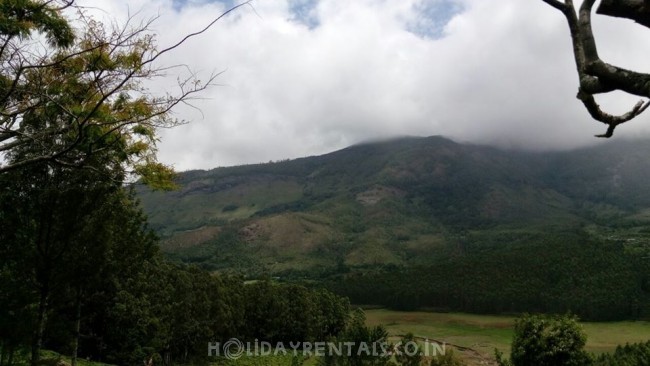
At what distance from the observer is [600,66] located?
12.6 ft

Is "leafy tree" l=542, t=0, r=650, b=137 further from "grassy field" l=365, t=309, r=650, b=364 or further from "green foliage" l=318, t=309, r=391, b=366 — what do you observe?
"grassy field" l=365, t=309, r=650, b=364

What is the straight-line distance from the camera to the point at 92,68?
9477 mm

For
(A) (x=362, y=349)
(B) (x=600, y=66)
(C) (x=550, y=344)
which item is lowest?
(C) (x=550, y=344)

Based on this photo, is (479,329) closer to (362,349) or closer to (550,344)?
(550,344)

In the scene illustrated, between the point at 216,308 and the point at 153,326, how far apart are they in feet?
74.4

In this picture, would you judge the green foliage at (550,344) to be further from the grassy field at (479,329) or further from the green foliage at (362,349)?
the grassy field at (479,329)

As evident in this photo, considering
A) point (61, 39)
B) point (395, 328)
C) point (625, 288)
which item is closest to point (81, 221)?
point (61, 39)

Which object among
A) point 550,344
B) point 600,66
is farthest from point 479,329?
point 600,66

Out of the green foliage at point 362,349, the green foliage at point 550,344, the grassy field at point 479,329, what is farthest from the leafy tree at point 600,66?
the grassy field at point 479,329

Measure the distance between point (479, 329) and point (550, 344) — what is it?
8160cm

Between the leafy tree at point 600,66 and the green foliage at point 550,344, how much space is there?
1152 inches

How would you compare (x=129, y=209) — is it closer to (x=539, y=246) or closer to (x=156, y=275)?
(x=156, y=275)

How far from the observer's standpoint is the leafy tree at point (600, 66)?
3725 millimetres

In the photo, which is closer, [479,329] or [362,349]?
[362,349]
